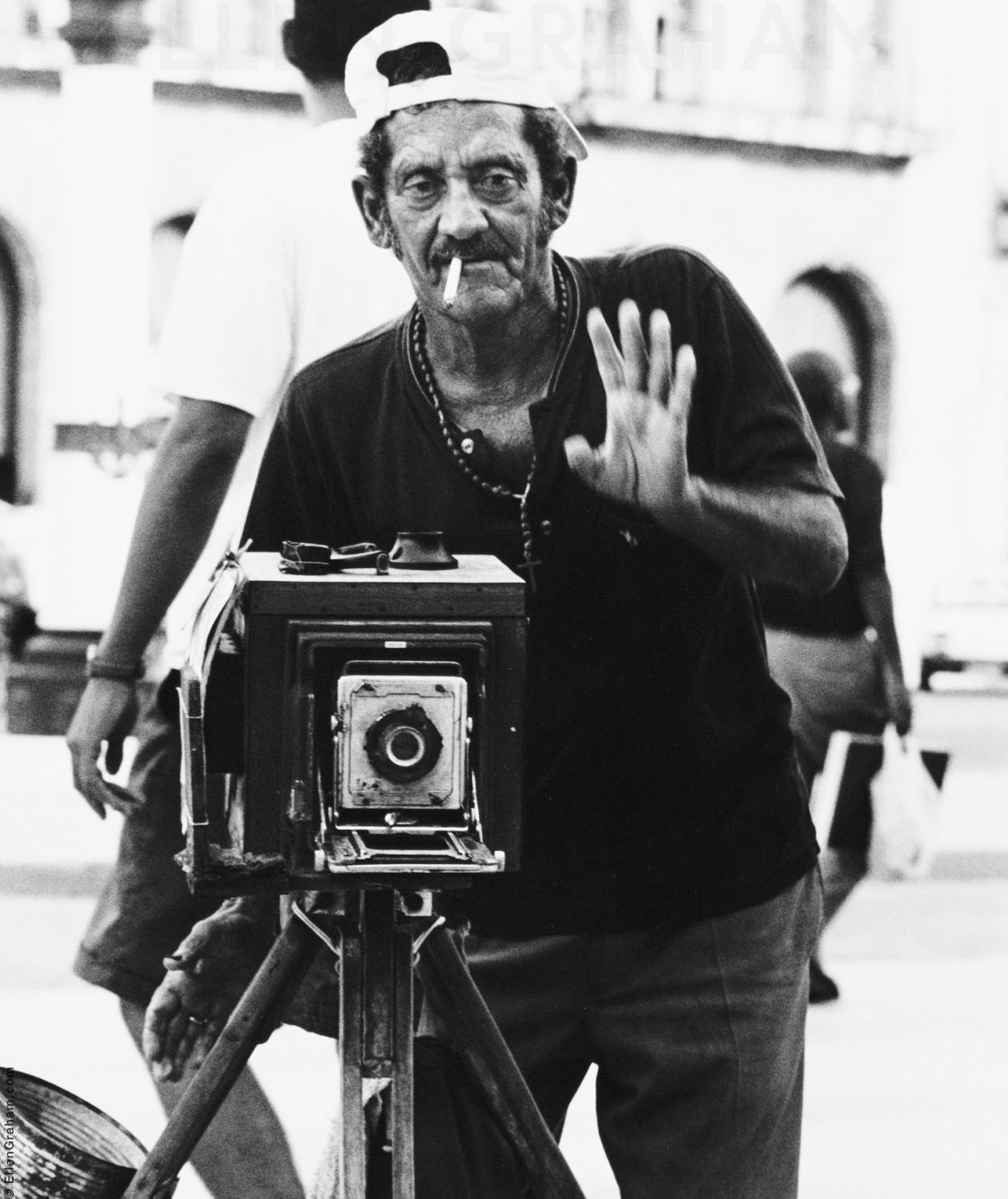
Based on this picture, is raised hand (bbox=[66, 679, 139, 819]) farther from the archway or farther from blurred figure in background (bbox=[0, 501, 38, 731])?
the archway

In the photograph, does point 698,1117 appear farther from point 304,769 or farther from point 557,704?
point 304,769

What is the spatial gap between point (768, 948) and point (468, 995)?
1.40 feet

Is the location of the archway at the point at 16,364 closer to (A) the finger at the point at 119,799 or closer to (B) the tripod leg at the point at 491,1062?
(A) the finger at the point at 119,799

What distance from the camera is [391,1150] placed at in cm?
207

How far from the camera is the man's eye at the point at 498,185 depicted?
7.30 feet

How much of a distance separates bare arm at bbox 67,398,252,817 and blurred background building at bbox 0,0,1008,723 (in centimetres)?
1210

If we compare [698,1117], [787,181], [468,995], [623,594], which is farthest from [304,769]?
[787,181]

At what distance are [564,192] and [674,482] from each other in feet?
1.53

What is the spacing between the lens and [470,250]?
2201 millimetres

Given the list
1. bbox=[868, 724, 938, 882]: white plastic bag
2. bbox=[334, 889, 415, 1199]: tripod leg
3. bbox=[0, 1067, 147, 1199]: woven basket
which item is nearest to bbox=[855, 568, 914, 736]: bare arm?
bbox=[868, 724, 938, 882]: white plastic bag

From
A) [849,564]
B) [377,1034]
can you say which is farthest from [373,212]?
[849,564]

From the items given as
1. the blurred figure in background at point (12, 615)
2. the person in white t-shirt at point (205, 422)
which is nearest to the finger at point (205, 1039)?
the person in white t-shirt at point (205, 422)

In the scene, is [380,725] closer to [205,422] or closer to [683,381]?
[683,381]

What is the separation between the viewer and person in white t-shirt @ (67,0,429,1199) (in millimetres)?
2977
